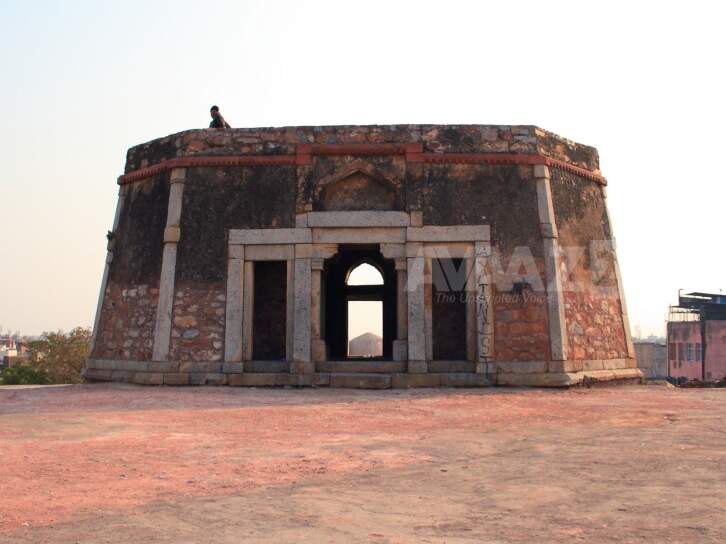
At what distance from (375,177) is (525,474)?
797 centimetres

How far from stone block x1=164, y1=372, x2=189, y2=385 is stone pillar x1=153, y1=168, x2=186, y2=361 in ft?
0.99

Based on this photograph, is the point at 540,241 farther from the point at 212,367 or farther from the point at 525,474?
the point at 525,474

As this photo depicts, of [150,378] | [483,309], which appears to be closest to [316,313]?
[483,309]

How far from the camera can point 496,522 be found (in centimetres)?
352

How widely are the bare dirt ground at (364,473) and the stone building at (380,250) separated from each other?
2.67 metres

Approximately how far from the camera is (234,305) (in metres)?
11.7

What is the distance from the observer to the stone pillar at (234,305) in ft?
37.7

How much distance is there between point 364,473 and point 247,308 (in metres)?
7.34

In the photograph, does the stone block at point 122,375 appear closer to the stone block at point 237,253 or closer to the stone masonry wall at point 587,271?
the stone block at point 237,253

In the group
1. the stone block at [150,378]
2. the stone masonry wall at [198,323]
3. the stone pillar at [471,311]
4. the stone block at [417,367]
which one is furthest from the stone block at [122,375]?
the stone pillar at [471,311]

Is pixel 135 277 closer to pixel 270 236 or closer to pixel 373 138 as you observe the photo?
pixel 270 236

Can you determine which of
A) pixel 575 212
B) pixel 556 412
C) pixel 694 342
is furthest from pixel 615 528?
pixel 694 342

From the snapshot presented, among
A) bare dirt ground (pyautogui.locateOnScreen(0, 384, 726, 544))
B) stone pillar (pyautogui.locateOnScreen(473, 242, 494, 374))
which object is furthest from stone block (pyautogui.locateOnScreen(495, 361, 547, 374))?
bare dirt ground (pyautogui.locateOnScreen(0, 384, 726, 544))

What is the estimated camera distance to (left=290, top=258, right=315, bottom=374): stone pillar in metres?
11.4
